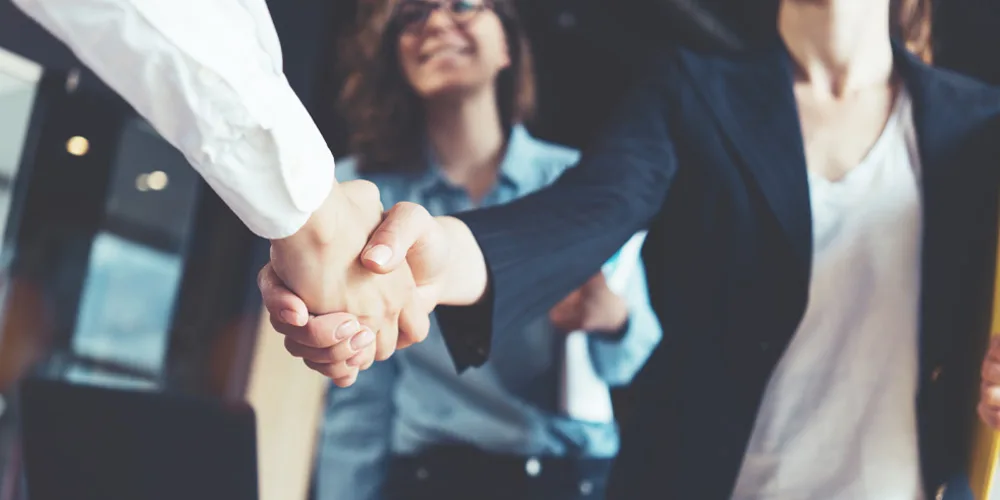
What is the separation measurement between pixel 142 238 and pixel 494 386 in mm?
1175

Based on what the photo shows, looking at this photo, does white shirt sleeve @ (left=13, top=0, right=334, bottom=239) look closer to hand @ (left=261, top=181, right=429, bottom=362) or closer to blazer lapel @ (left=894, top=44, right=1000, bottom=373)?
hand @ (left=261, top=181, right=429, bottom=362)

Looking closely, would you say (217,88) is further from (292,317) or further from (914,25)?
(914,25)

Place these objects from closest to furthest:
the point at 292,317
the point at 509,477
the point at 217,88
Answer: the point at 217,88 → the point at 292,317 → the point at 509,477

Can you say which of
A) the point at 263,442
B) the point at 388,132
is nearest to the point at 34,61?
the point at 388,132

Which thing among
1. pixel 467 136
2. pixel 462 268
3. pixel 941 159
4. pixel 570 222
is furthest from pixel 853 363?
pixel 467 136

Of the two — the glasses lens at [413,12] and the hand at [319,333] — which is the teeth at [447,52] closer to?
the glasses lens at [413,12]

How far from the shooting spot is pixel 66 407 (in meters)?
1.31

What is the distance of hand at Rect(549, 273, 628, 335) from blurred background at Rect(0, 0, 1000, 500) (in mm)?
430

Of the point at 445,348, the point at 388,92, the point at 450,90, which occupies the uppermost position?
the point at 450,90

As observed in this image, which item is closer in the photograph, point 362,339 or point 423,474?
point 362,339

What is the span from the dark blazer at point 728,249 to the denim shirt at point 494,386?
Answer: 56cm

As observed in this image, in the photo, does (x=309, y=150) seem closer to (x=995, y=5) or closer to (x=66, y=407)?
(x=66, y=407)

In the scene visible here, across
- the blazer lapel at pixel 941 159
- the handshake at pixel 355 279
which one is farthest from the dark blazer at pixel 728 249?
the handshake at pixel 355 279

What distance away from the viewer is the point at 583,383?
5.56 ft
